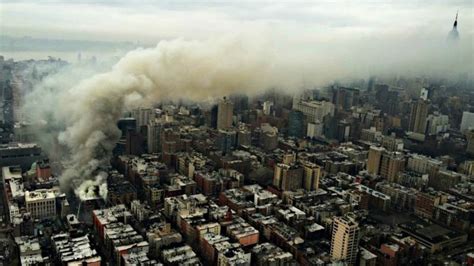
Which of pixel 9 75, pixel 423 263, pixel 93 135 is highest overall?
pixel 9 75

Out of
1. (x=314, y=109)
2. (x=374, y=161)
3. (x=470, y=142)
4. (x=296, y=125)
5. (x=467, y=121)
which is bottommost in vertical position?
(x=374, y=161)

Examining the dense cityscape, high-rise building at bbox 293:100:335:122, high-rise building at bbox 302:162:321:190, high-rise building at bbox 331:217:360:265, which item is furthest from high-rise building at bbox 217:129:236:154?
high-rise building at bbox 331:217:360:265

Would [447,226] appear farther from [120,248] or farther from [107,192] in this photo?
[107,192]

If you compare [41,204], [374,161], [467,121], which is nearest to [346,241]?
[374,161]

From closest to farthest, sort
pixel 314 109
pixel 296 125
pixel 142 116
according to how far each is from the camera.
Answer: pixel 142 116
pixel 296 125
pixel 314 109

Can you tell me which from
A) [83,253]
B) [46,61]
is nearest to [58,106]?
[46,61]

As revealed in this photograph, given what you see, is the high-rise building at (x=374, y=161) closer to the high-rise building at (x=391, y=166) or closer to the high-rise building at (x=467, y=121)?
the high-rise building at (x=391, y=166)

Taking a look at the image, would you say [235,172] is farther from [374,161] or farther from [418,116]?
[418,116]
